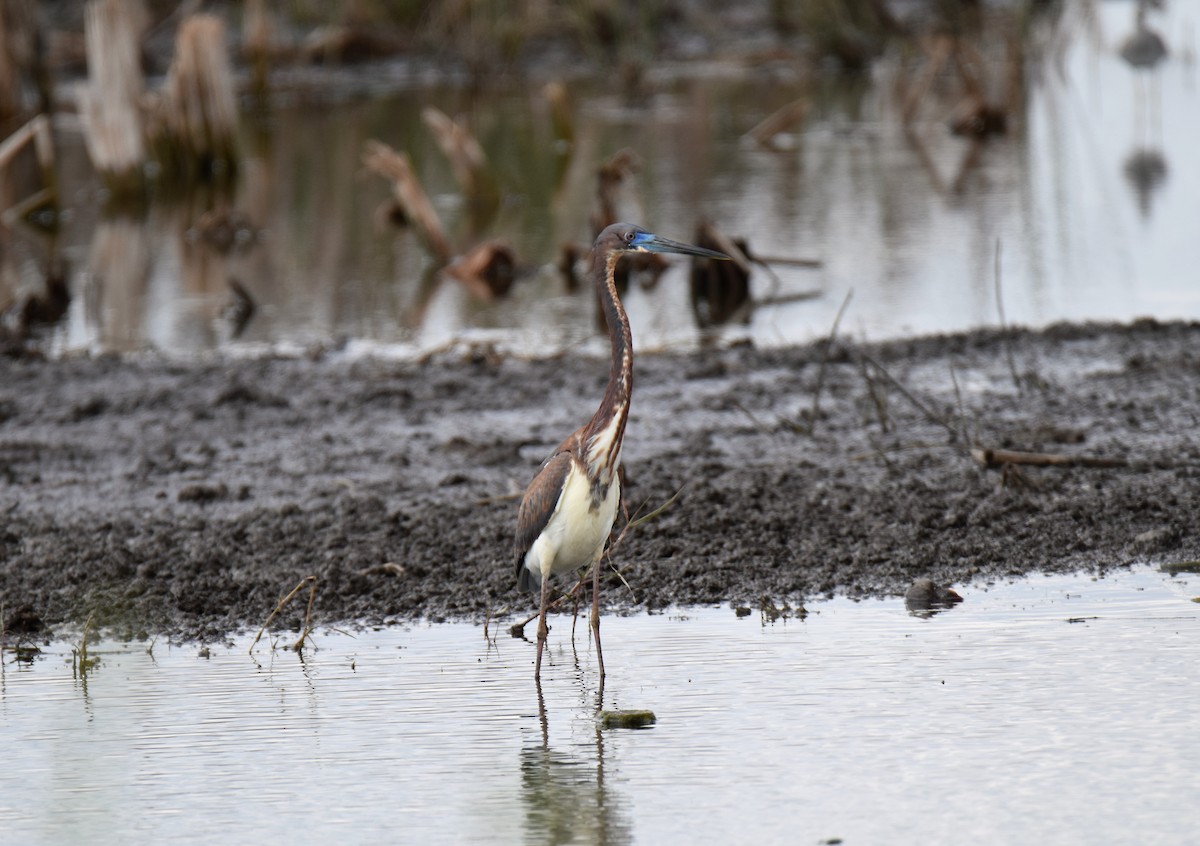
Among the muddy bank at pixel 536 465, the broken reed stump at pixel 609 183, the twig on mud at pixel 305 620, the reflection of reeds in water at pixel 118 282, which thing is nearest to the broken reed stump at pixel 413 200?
the broken reed stump at pixel 609 183

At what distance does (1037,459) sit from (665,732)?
A: 9.92ft

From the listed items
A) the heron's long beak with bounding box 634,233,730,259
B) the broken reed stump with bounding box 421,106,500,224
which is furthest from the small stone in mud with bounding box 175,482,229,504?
the broken reed stump with bounding box 421,106,500,224

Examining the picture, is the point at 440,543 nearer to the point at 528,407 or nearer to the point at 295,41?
the point at 528,407

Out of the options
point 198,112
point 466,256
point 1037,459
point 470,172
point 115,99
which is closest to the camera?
point 1037,459

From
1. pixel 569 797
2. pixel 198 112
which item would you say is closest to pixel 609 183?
pixel 569 797

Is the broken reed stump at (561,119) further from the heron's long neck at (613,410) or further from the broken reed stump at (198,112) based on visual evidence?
the heron's long neck at (613,410)

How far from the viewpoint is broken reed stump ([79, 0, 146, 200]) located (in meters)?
17.4

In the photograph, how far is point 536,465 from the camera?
29.0 feet

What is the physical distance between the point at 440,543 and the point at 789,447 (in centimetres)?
209

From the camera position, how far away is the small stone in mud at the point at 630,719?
219 inches

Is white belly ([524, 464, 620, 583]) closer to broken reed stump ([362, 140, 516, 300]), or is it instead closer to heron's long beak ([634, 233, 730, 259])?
heron's long beak ([634, 233, 730, 259])

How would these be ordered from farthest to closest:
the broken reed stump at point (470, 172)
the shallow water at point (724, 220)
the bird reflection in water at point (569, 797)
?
the broken reed stump at point (470, 172)
the shallow water at point (724, 220)
the bird reflection in water at point (569, 797)

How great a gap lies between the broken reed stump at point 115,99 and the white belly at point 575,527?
1275cm

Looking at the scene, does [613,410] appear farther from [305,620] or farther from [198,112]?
[198,112]
